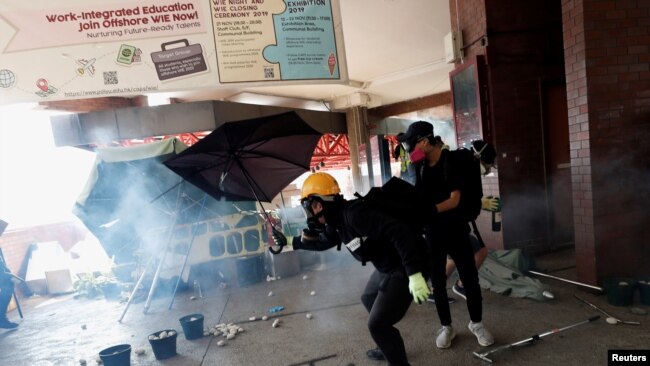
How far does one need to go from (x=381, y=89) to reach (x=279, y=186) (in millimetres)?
7252

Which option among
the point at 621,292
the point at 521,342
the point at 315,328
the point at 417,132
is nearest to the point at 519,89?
the point at 621,292

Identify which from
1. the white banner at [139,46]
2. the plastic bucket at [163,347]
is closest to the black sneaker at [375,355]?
the plastic bucket at [163,347]

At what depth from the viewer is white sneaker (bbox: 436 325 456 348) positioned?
11.4ft

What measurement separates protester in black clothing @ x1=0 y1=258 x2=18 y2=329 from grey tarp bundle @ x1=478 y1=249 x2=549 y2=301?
747cm

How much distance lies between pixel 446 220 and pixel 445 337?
1119mm

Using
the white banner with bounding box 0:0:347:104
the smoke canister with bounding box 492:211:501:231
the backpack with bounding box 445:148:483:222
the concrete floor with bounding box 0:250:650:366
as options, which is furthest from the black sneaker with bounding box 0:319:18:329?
the smoke canister with bounding box 492:211:501:231

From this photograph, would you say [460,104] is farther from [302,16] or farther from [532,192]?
[302,16]

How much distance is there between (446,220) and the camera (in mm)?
3318

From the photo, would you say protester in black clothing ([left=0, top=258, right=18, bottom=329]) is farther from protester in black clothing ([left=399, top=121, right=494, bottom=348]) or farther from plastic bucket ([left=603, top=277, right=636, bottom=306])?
plastic bucket ([left=603, top=277, right=636, bottom=306])

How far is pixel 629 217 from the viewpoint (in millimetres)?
4246

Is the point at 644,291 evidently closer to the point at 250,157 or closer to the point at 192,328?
the point at 250,157

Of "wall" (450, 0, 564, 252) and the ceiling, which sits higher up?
the ceiling

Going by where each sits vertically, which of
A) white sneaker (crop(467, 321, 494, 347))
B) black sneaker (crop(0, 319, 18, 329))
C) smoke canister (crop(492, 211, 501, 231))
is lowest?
black sneaker (crop(0, 319, 18, 329))

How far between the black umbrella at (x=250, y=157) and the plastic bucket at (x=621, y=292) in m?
3.54
